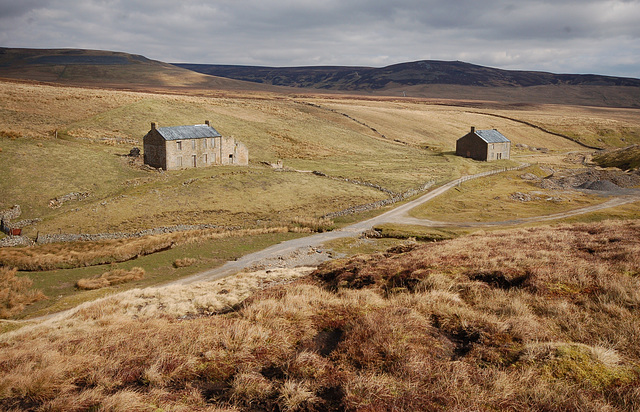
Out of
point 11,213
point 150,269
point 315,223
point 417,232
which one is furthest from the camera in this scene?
point 315,223

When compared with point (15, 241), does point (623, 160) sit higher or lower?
higher

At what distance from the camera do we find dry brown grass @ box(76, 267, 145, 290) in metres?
31.8

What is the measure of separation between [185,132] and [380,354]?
208 ft

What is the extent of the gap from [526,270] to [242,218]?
38972mm

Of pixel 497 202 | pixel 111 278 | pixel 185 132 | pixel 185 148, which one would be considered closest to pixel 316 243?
pixel 111 278

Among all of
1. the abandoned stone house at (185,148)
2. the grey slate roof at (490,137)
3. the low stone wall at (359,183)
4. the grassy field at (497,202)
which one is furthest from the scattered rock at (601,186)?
the abandoned stone house at (185,148)

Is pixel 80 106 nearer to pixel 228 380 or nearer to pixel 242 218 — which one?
pixel 242 218

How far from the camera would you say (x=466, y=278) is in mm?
16078

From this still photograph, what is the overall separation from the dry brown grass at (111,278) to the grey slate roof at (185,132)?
32617 mm

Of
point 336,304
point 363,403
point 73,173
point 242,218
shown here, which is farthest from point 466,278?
point 73,173

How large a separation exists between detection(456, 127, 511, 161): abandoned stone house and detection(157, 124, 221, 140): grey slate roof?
225 feet

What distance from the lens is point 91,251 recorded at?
3825 cm

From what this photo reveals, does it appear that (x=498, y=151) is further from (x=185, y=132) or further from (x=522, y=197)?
(x=185, y=132)

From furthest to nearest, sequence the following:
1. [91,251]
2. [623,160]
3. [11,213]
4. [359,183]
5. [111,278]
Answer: [623,160] → [359,183] → [11,213] → [91,251] → [111,278]
